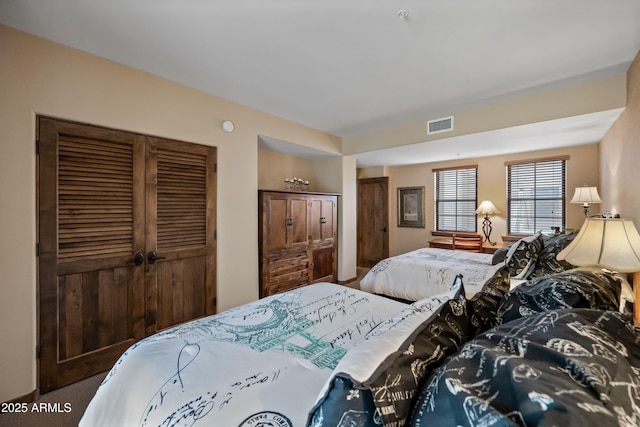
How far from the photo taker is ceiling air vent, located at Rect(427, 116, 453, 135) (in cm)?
350

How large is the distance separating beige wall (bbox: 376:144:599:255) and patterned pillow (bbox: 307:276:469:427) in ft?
16.0

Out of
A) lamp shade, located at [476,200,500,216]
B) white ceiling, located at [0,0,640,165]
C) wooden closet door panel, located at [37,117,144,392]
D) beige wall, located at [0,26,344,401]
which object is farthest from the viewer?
lamp shade, located at [476,200,500,216]

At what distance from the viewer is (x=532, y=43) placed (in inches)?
81.3

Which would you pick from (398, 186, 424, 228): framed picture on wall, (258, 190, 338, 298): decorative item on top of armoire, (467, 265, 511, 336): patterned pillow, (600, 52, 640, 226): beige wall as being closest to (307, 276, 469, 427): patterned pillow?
(467, 265, 511, 336): patterned pillow

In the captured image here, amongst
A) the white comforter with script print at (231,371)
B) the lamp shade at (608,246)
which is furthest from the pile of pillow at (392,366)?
the lamp shade at (608,246)

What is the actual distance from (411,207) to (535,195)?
219 centimetres

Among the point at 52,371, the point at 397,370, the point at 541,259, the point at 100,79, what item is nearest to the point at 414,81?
the point at 541,259

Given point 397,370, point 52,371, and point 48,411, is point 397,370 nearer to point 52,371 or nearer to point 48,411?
point 48,411

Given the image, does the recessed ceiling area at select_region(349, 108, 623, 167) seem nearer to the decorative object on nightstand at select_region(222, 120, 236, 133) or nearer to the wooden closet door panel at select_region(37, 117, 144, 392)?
the decorative object on nightstand at select_region(222, 120, 236, 133)

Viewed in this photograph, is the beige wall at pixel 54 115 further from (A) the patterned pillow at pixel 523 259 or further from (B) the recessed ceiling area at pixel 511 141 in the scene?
(A) the patterned pillow at pixel 523 259

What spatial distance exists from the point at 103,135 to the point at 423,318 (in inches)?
114

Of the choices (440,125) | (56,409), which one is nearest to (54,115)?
(56,409)

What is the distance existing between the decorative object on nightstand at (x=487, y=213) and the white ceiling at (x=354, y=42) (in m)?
1.86

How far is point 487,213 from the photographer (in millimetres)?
4660
